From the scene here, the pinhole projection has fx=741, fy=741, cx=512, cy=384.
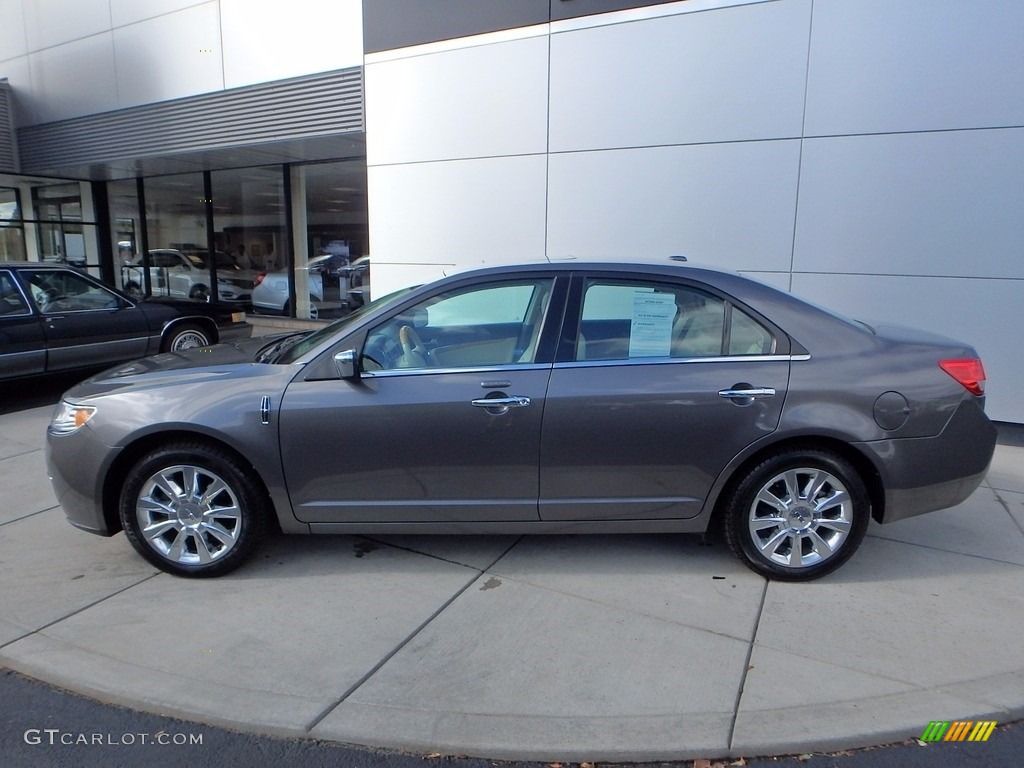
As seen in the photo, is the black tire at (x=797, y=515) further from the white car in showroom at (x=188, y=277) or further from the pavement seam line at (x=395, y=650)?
the white car in showroom at (x=188, y=277)

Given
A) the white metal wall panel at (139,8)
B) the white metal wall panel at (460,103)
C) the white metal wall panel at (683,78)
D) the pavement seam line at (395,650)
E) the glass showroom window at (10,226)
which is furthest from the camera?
the glass showroom window at (10,226)

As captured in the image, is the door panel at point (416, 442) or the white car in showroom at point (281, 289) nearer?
the door panel at point (416, 442)

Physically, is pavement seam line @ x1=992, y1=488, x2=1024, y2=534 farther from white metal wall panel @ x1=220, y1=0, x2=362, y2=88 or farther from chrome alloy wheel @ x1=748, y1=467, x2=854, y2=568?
white metal wall panel @ x1=220, y1=0, x2=362, y2=88

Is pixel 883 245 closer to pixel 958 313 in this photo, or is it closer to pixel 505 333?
pixel 958 313

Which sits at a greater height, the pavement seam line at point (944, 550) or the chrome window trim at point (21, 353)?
the chrome window trim at point (21, 353)

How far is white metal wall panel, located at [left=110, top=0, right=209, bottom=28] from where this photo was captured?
11.5m

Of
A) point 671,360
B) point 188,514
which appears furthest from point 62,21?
point 671,360

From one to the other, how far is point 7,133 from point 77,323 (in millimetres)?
8908

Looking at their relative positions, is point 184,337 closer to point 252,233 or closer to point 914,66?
point 252,233

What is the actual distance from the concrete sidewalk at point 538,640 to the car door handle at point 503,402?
37.9 inches

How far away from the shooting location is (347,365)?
12.2 ft

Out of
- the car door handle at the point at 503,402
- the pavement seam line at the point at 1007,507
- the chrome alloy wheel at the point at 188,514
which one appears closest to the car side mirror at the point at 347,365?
the car door handle at the point at 503,402

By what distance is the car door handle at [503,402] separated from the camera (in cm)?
371

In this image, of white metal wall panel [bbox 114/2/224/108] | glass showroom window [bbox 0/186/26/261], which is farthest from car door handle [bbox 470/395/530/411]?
glass showroom window [bbox 0/186/26/261]
